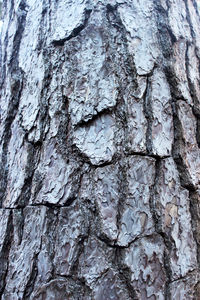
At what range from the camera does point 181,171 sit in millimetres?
864

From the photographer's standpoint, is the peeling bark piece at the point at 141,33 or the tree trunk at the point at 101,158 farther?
the peeling bark piece at the point at 141,33

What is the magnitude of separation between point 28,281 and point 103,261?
21 centimetres

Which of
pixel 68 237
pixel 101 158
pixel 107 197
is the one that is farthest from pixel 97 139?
pixel 68 237

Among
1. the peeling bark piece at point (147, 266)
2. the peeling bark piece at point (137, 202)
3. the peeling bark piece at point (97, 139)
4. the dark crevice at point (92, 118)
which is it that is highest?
the dark crevice at point (92, 118)

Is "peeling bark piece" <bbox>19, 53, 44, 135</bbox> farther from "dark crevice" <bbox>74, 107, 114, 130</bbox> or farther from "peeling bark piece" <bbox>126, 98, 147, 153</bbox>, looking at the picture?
"peeling bark piece" <bbox>126, 98, 147, 153</bbox>

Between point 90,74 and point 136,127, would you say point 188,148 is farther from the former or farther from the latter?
point 90,74

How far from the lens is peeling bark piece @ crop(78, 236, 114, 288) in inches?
29.2

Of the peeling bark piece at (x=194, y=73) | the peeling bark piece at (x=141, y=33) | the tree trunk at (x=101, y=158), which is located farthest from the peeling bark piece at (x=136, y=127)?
the peeling bark piece at (x=194, y=73)

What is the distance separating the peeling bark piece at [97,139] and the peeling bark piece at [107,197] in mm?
33

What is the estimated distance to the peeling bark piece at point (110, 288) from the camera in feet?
2.41

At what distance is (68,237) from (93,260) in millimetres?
86

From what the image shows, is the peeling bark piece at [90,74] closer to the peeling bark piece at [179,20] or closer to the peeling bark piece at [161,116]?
the peeling bark piece at [161,116]

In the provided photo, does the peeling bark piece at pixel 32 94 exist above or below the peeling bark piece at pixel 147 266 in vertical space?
above

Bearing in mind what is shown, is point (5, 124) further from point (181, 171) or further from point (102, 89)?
point (181, 171)
